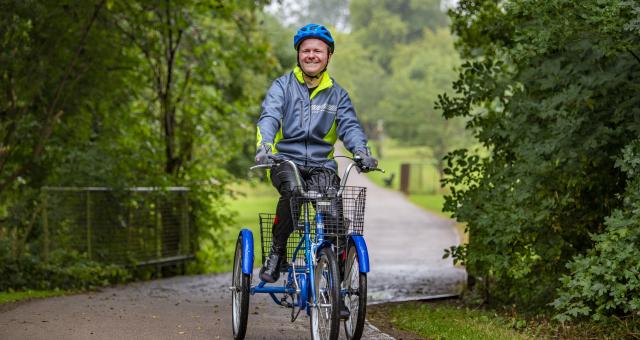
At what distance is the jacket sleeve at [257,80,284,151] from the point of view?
6.34 meters

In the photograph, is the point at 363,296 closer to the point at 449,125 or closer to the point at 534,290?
the point at 534,290

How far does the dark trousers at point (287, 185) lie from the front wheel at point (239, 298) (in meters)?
0.32

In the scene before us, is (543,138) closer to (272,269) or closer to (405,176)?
(272,269)

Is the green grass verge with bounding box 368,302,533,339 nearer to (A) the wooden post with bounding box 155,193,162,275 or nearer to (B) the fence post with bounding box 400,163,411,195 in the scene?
(A) the wooden post with bounding box 155,193,162,275

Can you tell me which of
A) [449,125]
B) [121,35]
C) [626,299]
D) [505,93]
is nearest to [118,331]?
[626,299]

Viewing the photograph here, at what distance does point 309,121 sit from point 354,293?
1231mm

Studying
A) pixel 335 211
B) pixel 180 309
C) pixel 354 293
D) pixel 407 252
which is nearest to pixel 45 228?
pixel 180 309

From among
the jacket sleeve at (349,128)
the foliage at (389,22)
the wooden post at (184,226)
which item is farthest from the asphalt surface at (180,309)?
the foliage at (389,22)

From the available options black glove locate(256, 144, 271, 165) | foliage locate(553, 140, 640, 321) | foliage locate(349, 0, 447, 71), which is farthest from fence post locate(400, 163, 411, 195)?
foliage locate(349, 0, 447, 71)

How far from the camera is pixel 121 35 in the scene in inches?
583

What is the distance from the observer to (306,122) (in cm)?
654

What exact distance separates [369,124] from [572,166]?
A: 3401 inches

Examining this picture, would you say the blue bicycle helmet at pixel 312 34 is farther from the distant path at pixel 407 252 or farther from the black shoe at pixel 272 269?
the distant path at pixel 407 252

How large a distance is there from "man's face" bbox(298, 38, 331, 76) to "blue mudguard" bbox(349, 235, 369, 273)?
1181 mm
